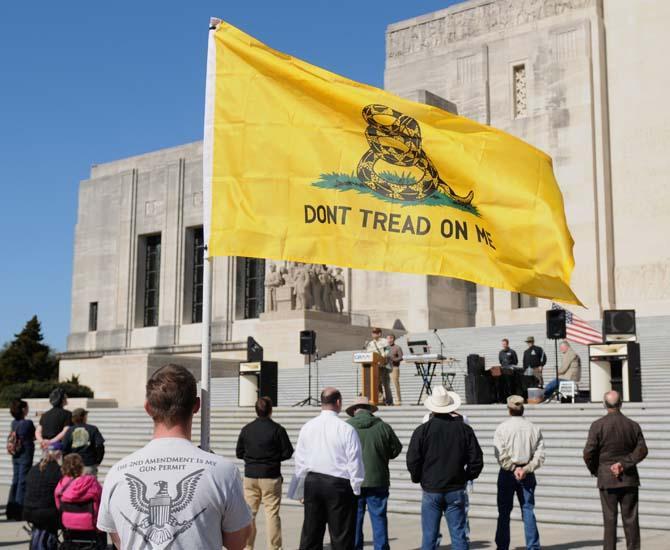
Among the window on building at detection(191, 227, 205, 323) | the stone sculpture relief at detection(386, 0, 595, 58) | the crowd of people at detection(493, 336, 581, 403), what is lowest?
the crowd of people at detection(493, 336, 581, 403)

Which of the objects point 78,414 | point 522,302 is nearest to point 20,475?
point 78,414

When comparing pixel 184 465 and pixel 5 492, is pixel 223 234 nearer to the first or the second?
pixel 184 465

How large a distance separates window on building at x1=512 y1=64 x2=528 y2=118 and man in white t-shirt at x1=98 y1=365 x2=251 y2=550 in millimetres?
37281

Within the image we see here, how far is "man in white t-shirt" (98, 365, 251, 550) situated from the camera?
2928 millimetres

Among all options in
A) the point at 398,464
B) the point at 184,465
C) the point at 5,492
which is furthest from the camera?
the point at 5,492

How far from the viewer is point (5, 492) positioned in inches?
626

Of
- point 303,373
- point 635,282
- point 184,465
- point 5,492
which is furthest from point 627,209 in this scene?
point 184,465

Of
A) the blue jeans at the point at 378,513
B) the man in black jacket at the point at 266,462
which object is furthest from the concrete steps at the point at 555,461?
the man in black jacket at the point at 266,462

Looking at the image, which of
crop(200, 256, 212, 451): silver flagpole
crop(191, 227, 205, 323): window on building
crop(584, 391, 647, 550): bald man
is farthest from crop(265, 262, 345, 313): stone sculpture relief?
crop(200, 256, 212, 451): silver flagpole

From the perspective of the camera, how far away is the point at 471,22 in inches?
1613

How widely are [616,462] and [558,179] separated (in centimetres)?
2951

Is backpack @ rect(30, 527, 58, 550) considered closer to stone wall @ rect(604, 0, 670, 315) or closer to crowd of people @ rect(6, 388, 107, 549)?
crowd of people @ rect(6, 388, 107, 549)

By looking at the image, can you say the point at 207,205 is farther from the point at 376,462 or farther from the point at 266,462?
the point at 266,462

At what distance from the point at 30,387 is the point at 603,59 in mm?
24463
